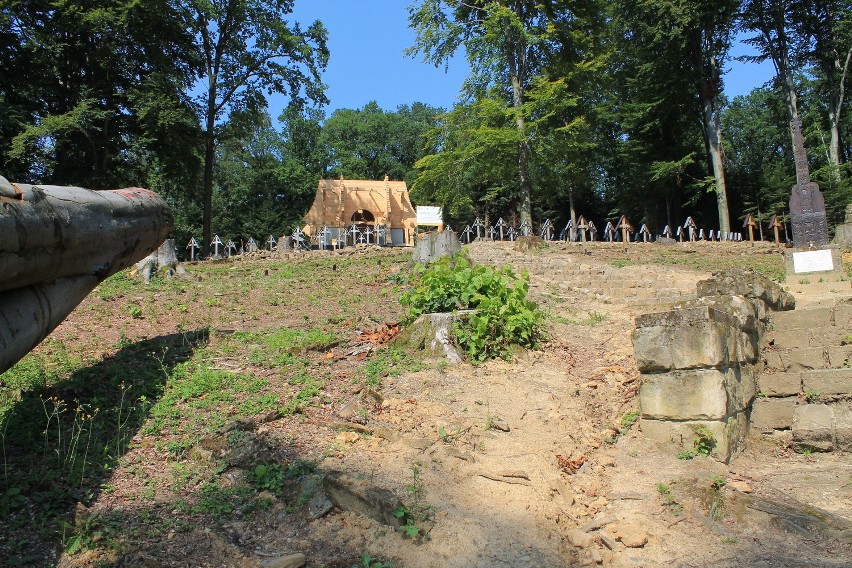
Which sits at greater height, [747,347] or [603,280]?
[603,280]

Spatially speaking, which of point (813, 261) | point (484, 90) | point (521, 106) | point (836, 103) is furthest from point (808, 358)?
point (836, 103)

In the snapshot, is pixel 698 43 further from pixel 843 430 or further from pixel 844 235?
pixel 843 430

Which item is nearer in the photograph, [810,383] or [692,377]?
[692,377]

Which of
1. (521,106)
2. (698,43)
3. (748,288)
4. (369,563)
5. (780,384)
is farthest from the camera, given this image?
(698,43)

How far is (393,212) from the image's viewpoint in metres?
39.6

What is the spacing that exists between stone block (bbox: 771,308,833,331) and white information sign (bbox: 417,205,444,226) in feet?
87.4

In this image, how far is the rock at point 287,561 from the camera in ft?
11.6

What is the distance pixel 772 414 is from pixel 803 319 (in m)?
2.39

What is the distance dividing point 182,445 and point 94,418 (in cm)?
91

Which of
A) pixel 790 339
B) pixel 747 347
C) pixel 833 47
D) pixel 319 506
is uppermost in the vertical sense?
pixel 833 47

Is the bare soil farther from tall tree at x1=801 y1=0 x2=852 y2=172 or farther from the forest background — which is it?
tall tree at x1=801 y1=0 x2=852 y2=172

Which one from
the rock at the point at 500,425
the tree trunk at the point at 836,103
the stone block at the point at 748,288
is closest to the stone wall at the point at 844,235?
the stone block at the point at 748,288

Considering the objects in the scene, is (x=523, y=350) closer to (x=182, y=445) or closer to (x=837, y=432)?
(x=837, y=432)

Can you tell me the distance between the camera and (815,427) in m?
5.68
